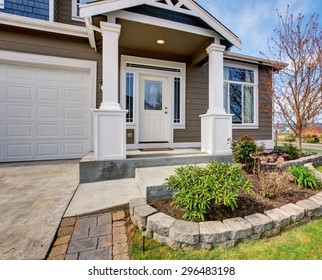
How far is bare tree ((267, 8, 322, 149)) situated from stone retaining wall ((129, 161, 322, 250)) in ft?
13.7

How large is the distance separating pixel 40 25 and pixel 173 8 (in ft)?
10.2

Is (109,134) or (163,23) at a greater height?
(163,23)

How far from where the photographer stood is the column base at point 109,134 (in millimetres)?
3186

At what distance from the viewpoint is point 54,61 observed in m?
4.60

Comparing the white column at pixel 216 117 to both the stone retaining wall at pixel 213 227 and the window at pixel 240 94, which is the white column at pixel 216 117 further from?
the window at pixel 240 94

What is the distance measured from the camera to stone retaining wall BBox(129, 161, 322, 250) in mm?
1659

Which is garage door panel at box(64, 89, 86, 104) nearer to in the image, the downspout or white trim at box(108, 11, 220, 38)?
the downspout

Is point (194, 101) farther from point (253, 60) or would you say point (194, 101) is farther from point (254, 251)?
point (254, 251)

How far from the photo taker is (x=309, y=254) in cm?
163

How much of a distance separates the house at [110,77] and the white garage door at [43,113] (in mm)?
22

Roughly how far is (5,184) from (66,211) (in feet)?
5.50

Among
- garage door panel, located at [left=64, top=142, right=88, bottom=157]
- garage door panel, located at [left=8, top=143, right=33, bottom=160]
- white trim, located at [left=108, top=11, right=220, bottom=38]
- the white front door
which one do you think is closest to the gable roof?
white trim, located at [left=108, top=11, right=220, bottom=38]

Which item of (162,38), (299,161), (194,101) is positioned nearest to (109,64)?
(162,38)

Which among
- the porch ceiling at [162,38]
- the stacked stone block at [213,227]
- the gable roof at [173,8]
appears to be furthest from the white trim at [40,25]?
the stacked stone block at [213,227]
